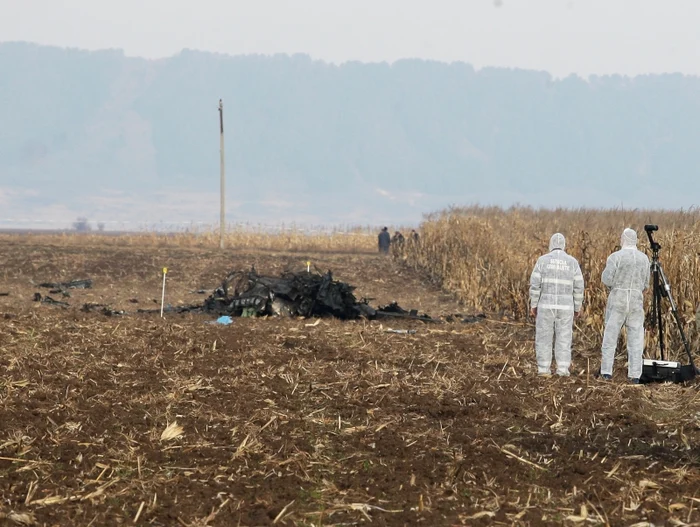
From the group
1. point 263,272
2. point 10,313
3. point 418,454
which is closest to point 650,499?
point 418,454

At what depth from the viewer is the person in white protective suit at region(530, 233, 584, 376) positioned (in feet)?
42.4

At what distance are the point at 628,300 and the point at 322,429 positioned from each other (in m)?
4.79

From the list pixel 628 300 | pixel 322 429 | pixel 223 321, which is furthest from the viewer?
pixel 223 321

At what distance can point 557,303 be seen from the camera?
1298 centimetres

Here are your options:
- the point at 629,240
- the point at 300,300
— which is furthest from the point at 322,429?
the point at 300,300

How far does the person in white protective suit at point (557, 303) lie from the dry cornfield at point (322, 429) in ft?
1.26

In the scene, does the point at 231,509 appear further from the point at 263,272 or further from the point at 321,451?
the point at 263,272

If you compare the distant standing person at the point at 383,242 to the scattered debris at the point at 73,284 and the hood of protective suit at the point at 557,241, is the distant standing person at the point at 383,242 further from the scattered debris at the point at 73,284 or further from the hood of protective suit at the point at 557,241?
the hood of protective suit at the point at 557,241

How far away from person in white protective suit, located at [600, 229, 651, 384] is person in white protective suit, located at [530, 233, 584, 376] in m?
0.41

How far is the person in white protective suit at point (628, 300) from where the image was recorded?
42.0 feet

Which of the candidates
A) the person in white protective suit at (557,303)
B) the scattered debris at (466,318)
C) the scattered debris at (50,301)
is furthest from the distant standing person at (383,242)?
the person in white protective suit at (557,303)

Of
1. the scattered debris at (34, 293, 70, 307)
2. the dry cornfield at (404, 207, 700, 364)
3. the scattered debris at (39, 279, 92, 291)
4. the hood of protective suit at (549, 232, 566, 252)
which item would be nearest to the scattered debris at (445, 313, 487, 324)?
the dry cornfield at (404, 207, 700, 364)

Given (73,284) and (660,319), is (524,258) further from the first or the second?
(73,284)

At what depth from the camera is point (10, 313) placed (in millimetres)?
17359
